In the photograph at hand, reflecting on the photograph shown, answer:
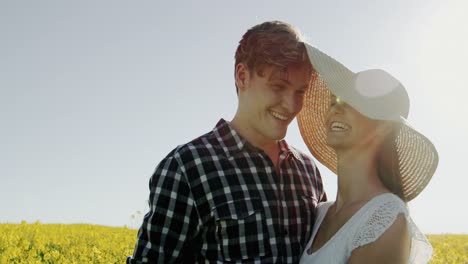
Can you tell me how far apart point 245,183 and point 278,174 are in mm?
276

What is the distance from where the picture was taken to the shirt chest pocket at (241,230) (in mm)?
3109

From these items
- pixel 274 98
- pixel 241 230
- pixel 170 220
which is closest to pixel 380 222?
pixel 241 230

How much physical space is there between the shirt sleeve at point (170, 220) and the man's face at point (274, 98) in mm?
537

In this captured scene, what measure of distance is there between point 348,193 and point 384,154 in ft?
0.94

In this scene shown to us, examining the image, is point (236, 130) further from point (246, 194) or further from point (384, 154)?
point (384, 154)

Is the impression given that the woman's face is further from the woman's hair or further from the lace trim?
the lace trim

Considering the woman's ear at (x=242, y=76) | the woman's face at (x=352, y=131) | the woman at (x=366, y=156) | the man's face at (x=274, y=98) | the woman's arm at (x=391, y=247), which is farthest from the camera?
the woman's ear at (x=242, y=76)

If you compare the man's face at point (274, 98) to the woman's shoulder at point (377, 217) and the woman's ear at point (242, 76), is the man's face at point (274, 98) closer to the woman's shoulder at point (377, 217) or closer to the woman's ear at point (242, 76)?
the woman's ear at point (242, 76)

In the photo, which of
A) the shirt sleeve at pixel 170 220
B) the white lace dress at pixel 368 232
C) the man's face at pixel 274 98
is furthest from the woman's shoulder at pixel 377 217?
the shirt sleeve at pixel 170 220

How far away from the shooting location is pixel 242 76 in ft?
11.3

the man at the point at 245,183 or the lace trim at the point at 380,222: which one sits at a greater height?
the man at the point at 245,183

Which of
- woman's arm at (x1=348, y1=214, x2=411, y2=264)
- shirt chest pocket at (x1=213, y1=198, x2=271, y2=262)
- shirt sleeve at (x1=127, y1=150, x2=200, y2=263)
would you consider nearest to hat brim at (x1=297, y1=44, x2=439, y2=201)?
woman's arm at (x1=348, y1=214, x2=411, y2=264)

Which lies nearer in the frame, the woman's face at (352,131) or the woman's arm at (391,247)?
the woman's arm at (391,247)

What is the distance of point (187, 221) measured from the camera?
3.10 m
